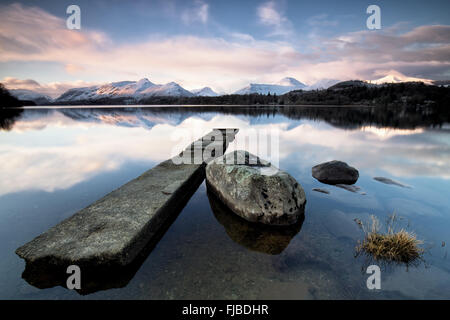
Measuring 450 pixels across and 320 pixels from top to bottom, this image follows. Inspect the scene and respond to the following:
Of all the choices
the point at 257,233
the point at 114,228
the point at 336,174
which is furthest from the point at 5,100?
the point at 336,174

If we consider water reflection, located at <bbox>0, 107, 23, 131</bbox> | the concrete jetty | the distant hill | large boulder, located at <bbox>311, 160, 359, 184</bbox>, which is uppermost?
the distant hill

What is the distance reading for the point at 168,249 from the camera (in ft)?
15.1

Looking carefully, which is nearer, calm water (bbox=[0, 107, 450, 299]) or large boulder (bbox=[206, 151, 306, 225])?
calm water (bbox=[0, 107, 450, 299])

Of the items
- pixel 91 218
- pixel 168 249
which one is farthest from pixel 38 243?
pixel 168 249

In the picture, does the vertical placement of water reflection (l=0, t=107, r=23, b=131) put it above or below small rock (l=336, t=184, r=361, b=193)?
above

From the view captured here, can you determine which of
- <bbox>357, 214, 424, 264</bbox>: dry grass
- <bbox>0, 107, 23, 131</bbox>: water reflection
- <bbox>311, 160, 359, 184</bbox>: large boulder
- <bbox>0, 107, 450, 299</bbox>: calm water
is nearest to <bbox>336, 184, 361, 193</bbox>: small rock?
<bbox>0, 107, 450, 299</bbox>: calm water

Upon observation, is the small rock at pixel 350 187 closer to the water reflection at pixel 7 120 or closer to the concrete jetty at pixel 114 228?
the concrete jetty at pixel 114 228

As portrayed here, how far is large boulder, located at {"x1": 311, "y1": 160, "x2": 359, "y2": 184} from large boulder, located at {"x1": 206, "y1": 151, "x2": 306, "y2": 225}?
3.78 m

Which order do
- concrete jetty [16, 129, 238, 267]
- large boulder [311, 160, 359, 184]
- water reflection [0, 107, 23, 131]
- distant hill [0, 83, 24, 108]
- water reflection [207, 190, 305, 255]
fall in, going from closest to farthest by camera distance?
concrete jetty [16, 129, 238, 267], water reflection [207, 190, 305, 255], large boulder [311, 160, 359, 184], water reflection [0, 107, 23, 131], distant hill [0, 83, 24, 108]

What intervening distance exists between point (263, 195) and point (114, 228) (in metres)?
3.72

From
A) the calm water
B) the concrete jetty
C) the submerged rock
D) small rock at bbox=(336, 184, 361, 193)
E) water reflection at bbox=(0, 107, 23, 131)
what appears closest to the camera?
the calm water

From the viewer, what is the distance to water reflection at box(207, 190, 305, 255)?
15.4ft

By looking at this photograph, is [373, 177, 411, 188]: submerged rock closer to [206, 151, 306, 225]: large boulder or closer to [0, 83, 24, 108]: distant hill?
[206, 151, 306, 225]: large boulder

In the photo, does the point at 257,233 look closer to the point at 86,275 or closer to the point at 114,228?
the point at 114,228
